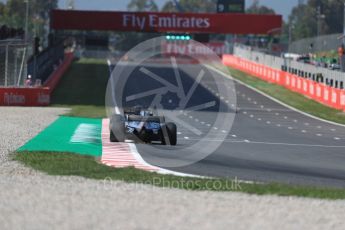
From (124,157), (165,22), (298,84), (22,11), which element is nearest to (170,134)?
(124,157)

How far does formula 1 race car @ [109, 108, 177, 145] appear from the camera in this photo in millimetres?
24062

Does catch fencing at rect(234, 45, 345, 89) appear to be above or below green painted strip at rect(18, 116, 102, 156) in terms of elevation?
above

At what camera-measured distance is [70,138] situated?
2491cm

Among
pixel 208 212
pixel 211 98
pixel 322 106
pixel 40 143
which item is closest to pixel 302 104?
pixel 322 106

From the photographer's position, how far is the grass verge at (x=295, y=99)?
141 ft

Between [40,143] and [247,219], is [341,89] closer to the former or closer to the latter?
[40,143]

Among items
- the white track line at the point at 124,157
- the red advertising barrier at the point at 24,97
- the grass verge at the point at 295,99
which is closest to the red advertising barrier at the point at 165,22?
the grass verge at the point at 295,99

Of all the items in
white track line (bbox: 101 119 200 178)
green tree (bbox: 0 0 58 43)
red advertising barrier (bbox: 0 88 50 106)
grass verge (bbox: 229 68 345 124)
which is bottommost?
grass verge (bbox: 229 68 345 124)

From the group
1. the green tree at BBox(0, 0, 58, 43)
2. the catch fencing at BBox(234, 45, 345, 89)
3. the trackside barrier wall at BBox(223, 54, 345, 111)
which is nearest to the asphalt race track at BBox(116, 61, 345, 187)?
the trackside barrier wall at BBox(223, 54, 345, 111)

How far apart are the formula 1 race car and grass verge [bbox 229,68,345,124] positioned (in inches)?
674

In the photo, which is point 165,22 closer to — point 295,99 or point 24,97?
point 295,99

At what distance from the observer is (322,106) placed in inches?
1887

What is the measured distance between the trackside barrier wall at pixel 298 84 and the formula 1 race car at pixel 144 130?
22201 millimetres

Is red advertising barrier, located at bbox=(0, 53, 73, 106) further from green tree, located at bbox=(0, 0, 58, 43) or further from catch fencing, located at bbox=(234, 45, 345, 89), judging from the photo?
green tree, located at bbox=(0, 0, 58, 43)
